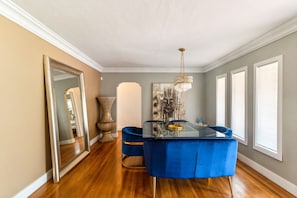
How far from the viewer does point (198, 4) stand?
2.02 metres

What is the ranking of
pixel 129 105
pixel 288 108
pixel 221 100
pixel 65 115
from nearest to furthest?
1. pixel 288 108
2. pixel 65 115
3. pixel 221 100
4. pixel 129 105

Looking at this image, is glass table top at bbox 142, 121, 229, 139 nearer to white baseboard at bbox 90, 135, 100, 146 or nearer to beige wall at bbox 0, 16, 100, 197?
beige wall at bbox 0, 16, 100, 197

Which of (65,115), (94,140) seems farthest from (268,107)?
(94,140)

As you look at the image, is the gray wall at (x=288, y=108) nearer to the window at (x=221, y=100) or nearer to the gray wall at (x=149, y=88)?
the window at (x=221, y=100)

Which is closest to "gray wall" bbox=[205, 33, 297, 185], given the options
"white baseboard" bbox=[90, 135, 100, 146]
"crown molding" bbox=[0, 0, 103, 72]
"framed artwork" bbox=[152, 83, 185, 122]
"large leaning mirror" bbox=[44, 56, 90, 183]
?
"framed artwork" bbox=[152, 83, 185, 122]

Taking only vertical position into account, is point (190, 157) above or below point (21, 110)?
below

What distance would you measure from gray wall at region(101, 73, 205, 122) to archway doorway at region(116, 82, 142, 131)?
1515mm

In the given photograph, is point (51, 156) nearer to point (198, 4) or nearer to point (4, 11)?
point (4, 11)

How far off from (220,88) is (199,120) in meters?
1.55

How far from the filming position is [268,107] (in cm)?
303

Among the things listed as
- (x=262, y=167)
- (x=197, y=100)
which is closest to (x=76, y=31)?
(x=262, y=167)

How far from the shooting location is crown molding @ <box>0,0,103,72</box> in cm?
201

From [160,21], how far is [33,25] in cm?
186

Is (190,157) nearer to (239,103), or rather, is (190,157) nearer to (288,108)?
(288,108)
